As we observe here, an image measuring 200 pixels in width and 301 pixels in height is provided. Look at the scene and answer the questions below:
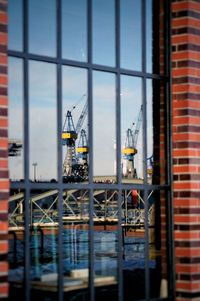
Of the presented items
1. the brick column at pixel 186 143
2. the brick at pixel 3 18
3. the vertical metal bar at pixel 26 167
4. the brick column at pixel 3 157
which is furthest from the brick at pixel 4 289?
the brick at pixel 3 18

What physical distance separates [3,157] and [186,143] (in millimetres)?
1697

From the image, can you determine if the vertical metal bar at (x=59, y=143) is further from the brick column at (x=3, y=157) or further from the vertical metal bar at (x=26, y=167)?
the brick column at (x=3, y=157)

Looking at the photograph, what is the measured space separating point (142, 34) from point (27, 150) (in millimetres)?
1615

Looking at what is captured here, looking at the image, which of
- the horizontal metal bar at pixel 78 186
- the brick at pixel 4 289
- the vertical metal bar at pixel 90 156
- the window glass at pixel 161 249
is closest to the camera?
the brick at pixel 4 289

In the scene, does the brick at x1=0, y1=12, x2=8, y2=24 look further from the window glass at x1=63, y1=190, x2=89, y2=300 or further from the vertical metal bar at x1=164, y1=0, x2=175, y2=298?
the window glass at x1=63, y1=190, x2=89, y2=300

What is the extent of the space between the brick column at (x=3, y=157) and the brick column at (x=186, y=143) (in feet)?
5.35

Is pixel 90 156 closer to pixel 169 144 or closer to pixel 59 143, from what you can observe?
pixel 59 143

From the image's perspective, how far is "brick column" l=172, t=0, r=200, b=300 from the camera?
4.87 meters

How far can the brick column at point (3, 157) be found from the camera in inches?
156

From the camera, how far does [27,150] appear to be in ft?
13.9

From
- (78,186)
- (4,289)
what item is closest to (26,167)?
(78,186)

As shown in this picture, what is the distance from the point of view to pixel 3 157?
13.2 ft

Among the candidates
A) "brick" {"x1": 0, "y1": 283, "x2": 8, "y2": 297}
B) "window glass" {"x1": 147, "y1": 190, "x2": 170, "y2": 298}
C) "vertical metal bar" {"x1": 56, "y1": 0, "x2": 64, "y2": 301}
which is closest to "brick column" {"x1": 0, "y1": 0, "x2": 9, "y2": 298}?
"brick" {"x1": 0, "y1": 283, "x2": 8, "y2": 297}

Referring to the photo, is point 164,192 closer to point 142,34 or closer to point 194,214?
point 194,214
